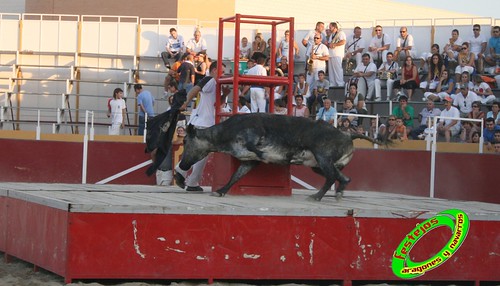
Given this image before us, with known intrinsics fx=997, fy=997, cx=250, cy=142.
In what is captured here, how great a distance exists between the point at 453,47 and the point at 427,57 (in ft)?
2.55

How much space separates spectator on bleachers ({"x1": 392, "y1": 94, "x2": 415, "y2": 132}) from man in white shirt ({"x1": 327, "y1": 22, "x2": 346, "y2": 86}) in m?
2.87

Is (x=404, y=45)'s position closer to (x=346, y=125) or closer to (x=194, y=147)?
(x=346, y=125)

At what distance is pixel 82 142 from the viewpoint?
67.3 ft

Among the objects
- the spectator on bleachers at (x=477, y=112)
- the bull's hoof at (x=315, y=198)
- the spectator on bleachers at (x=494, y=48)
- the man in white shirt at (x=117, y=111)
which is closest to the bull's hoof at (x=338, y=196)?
the bull's hoof at (x=315, y=198)

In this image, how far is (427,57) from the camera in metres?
22.1

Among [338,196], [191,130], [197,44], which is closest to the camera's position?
[338,196]

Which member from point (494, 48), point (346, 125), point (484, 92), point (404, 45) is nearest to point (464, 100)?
point (484, 92)

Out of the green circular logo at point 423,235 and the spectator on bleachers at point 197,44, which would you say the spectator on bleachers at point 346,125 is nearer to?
the spectator on bleachers at point 197,44

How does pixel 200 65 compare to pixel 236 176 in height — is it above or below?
above

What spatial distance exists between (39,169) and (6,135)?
310 cm

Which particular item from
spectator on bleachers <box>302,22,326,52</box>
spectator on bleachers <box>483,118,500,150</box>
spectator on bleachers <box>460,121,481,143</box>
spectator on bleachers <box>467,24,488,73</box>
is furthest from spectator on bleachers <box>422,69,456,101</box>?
spectator on bleachers <box>302,22,326,52</box>

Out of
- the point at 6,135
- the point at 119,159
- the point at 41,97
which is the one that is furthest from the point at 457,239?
the point at 41,97

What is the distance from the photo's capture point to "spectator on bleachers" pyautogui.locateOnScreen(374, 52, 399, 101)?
2164cm

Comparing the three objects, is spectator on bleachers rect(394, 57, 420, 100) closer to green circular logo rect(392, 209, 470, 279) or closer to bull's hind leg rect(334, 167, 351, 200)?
bull's hind leg rect(334, 167, 351, 200)
